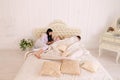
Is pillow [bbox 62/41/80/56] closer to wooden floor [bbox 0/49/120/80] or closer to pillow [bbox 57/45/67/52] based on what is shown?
pillow [bbox 57/45/67/52]

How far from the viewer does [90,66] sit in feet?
8.23

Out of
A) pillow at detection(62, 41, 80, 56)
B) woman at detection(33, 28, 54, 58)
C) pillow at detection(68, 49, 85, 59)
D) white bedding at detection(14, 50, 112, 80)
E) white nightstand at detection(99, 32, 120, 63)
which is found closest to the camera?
white bedding at detection(14, 50, 112, 80)

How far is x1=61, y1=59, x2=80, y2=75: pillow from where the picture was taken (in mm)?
2346

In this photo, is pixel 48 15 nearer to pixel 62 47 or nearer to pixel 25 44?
pixel 25 44

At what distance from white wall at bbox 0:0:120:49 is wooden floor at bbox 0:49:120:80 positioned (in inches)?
16.0

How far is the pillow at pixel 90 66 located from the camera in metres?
2.45

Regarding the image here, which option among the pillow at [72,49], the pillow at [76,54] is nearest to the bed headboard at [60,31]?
the pillow at [72,49]

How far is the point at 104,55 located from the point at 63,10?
1568 mm

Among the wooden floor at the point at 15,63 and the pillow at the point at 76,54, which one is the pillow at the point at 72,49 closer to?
the pillow at the point at 76,54

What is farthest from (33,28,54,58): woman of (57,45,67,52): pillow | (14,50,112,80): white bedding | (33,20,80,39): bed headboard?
(14,50,112,80): white bedding

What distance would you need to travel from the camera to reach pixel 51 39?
3.85 metres

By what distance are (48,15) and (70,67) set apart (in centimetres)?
218

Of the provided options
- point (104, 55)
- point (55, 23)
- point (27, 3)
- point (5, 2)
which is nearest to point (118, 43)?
point (104, 55)

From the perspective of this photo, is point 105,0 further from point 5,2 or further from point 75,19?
point 5,2
